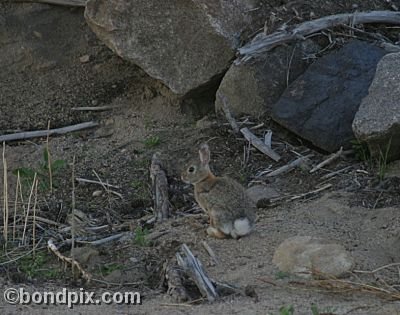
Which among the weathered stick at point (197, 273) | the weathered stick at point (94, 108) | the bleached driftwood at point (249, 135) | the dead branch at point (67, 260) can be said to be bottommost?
the weathered stick at point (94, 108)

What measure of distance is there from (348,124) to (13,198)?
2.91 meters

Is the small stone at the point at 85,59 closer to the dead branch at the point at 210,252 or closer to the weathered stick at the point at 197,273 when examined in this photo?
the dead branch at the point at 210,252

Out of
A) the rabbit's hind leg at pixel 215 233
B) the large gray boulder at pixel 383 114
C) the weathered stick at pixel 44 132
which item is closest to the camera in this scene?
the rabbit's hind leg at pixel 215 233

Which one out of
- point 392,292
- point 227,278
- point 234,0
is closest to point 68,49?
point 234,0

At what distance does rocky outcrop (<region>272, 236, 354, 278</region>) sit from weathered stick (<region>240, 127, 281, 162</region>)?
2207mm

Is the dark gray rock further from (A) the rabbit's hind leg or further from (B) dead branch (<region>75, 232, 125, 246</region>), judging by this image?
(B) dead branch (<region>75, 232, 125, 246</region>)

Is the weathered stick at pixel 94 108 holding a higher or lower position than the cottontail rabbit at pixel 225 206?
lower

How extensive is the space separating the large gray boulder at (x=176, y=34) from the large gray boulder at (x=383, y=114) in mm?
1614

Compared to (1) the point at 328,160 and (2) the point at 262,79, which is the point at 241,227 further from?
(2) the point at 262,79

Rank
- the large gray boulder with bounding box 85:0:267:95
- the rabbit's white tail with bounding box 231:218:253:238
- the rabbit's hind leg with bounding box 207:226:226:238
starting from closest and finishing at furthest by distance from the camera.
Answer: the rabbit's white tail with bounding box 231:218:253:238 → the rabbit's hind leg with bounding box 207:226:226:238 → the large gray boulder with bounding box 85:0:267:95

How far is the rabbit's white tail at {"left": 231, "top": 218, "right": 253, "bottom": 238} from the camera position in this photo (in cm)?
827

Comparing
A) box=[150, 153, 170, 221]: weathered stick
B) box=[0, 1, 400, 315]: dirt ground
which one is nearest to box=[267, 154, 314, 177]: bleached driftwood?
box=[0, 1, 400, 315]: dirt ground

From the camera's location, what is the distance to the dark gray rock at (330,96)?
10.0 metres

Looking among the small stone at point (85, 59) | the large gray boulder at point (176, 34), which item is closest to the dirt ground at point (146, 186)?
the small stone at point (85, 59)
